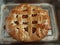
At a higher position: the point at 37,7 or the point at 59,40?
the point at 37,7

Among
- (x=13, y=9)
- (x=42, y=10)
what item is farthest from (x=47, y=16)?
(x=13, y=9)

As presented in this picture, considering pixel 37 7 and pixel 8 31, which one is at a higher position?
pixel 37 7

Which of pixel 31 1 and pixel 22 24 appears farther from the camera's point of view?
→ pixel 31 1

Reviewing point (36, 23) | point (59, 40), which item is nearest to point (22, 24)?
point (36, 23)

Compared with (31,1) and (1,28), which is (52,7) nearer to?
(31,1)

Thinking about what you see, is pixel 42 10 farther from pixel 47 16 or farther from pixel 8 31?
pixel 8 31

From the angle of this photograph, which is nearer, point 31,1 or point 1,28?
point 1,28
